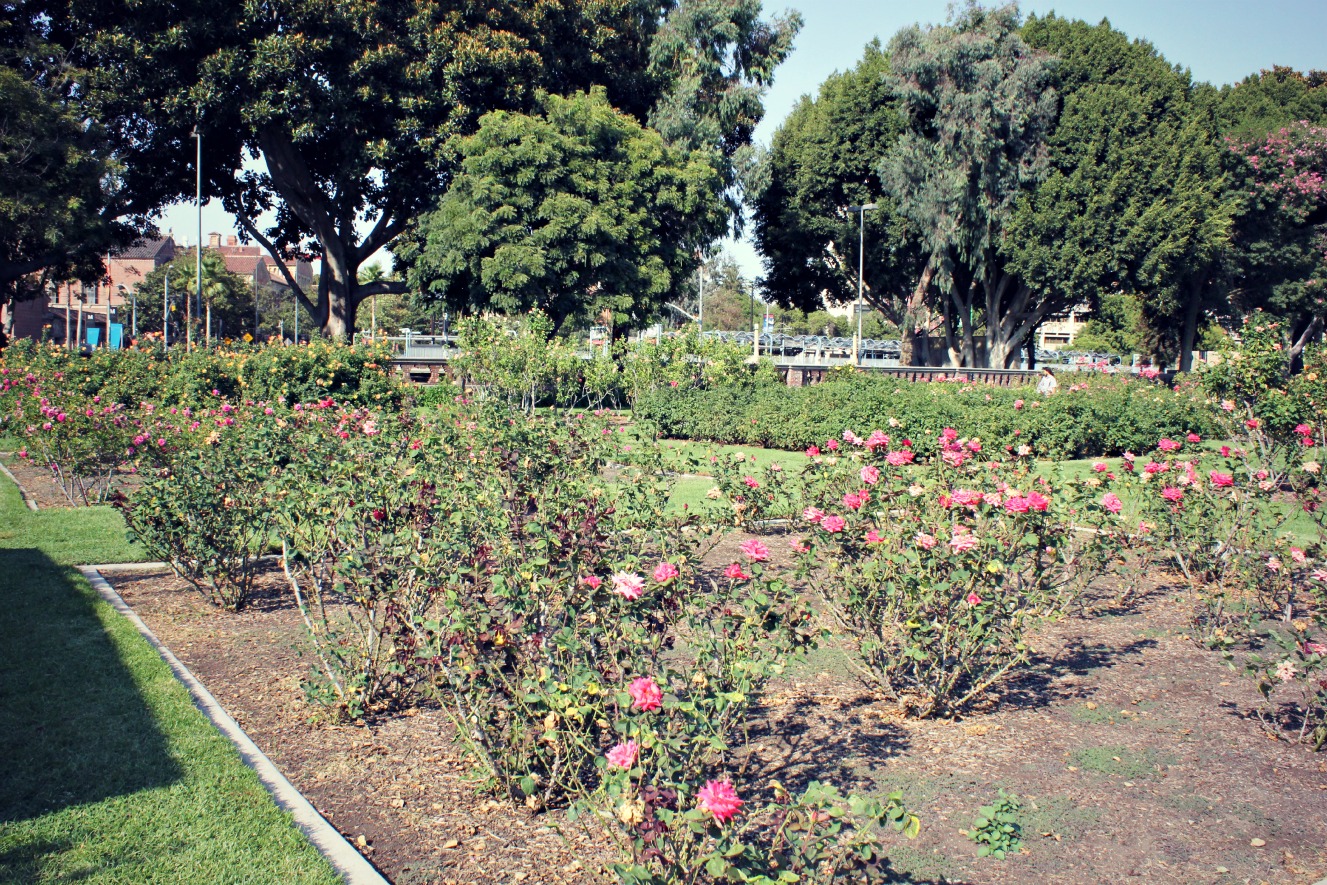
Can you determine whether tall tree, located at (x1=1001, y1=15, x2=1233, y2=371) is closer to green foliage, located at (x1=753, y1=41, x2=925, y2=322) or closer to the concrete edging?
green foliage, located at (x1=753, y1=41, x2=925, y2=322)

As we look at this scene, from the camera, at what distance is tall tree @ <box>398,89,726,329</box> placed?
86.7 ft

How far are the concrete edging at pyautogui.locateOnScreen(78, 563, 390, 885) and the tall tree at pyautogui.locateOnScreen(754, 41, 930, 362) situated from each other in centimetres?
3291

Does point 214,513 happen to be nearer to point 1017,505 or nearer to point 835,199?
point 1017,505

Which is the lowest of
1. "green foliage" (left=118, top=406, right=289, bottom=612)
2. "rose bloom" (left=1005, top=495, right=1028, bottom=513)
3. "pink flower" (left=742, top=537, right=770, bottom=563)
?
"green foliage" (left=118, top=406, right=289, bottom=612)

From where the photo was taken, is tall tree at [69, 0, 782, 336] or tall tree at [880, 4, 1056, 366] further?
tall tree at [880, 4, 1056, 366]

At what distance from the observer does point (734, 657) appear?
3520mm

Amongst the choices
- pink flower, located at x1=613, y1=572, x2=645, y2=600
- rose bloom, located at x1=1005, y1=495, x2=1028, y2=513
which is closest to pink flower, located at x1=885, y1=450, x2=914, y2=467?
rose bloom, located at x1=1005, y1=495, x2=1028, y2=513

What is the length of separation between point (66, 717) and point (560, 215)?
23152 mm

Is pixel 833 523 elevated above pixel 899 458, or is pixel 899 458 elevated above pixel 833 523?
pixel 899 458

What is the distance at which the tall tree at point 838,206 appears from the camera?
3719 centimetres

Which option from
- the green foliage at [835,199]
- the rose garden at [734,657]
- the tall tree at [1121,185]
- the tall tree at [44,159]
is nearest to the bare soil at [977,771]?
the rose garden at [734,657]

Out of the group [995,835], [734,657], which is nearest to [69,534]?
[734,657]

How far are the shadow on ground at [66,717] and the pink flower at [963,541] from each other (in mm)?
3305

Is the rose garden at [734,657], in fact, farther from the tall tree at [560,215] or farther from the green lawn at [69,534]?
the tall tree at [560,215]
